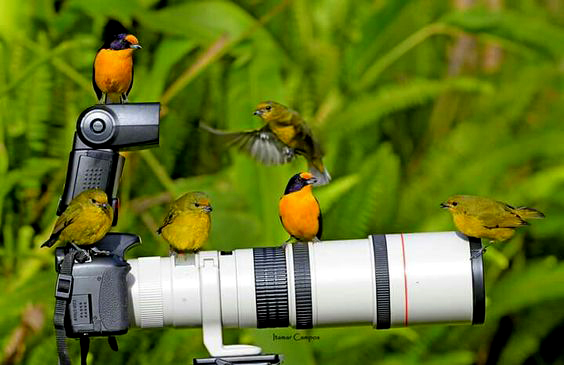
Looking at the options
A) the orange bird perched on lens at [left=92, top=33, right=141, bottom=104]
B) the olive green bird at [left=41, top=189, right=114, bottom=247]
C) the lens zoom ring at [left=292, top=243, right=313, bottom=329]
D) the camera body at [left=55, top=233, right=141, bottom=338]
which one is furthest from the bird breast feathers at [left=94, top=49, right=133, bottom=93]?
the lens zoom ring at [left=292, top=243, right=313, bottom=329]

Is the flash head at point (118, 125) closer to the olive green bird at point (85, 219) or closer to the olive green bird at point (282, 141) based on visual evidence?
the olive green bird at point (85, 219)

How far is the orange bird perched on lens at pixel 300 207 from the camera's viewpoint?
1.93m

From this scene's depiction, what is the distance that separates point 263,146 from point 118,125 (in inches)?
21.1

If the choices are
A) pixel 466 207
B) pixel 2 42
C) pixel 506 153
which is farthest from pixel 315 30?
pixel 466 207

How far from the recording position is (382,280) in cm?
189

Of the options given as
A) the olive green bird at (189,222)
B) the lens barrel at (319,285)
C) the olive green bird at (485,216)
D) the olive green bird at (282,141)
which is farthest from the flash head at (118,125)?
the olive green bird at (485,216)

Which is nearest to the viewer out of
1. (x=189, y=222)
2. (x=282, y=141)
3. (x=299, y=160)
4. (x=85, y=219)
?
(x=85, y=219)

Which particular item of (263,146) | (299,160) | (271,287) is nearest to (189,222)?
(271,287)

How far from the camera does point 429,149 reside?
4023 millimetres

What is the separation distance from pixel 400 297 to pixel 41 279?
132 centimetres

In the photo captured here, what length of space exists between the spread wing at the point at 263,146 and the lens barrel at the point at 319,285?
1.20 feet

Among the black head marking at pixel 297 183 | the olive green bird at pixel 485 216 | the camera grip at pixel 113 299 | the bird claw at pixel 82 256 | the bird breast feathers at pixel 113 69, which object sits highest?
the bird breast feathers at pixel 113 69

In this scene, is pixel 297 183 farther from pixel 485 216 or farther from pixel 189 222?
pixel 485 216

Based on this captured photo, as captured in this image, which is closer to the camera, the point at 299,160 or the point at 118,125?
the point at 118,125
